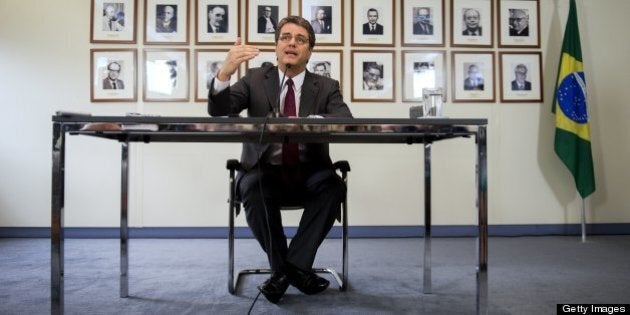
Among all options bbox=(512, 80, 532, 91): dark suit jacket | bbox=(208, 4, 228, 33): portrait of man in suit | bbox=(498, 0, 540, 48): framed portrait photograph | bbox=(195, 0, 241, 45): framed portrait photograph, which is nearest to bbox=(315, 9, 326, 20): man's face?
bbox=(195, 0, 241, 45): framed portrait photograph

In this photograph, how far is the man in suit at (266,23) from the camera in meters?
3.43

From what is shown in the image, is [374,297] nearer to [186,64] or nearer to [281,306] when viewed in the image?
[281,306]

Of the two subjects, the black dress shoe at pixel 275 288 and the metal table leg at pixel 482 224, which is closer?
the metal table leg at pixel 482 224

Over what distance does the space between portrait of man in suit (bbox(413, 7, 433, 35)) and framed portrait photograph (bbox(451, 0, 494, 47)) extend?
19 centimetres

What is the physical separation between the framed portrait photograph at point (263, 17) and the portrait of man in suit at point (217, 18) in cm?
18

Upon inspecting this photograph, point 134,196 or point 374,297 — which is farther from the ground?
point 134,196

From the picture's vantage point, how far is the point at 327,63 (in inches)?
136

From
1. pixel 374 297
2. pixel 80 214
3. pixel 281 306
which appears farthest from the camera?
pixel 80 214

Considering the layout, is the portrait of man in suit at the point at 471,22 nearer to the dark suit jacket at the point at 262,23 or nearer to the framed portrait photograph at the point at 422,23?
the framed portrait photograph at the point at 422,23

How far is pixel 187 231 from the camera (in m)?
3.37

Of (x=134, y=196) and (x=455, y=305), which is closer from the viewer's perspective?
(x=455, y=305)

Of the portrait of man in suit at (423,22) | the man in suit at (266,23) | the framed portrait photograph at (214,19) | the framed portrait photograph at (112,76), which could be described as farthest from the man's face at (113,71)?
the portrait of man in suit at (423,22)

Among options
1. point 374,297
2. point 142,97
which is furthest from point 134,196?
point 374,297

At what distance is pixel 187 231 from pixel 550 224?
297 cm
